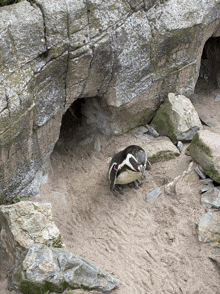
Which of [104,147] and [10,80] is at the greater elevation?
[10,80]

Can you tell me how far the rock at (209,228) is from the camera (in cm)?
396

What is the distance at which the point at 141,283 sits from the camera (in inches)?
143

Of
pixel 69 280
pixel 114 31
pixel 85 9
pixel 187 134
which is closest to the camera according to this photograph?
pixel 69 280

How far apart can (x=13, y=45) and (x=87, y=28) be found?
3.62 ft

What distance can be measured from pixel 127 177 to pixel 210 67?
389 centimetres

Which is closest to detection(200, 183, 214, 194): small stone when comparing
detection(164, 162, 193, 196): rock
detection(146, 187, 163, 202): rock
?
detection(164, 162, 193, 196): rock

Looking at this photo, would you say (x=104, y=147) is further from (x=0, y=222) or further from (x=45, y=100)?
(x=0, y=222)

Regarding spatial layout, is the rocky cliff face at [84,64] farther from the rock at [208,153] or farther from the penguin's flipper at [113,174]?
the rock at [208,153]

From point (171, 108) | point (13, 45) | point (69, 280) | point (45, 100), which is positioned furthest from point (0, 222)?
point (171, 108)

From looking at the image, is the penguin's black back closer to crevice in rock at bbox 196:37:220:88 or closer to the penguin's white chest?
the penguin's white chest

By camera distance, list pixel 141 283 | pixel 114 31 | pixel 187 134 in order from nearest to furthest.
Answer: pixel 141 283 < pixel 114 31 < pixel 187 134

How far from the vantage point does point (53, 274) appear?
116 inches

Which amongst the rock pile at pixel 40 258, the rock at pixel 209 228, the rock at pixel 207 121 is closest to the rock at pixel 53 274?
the rock pile at pixel 40 258

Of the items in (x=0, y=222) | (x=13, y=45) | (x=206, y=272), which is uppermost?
(x=13, y=45)
